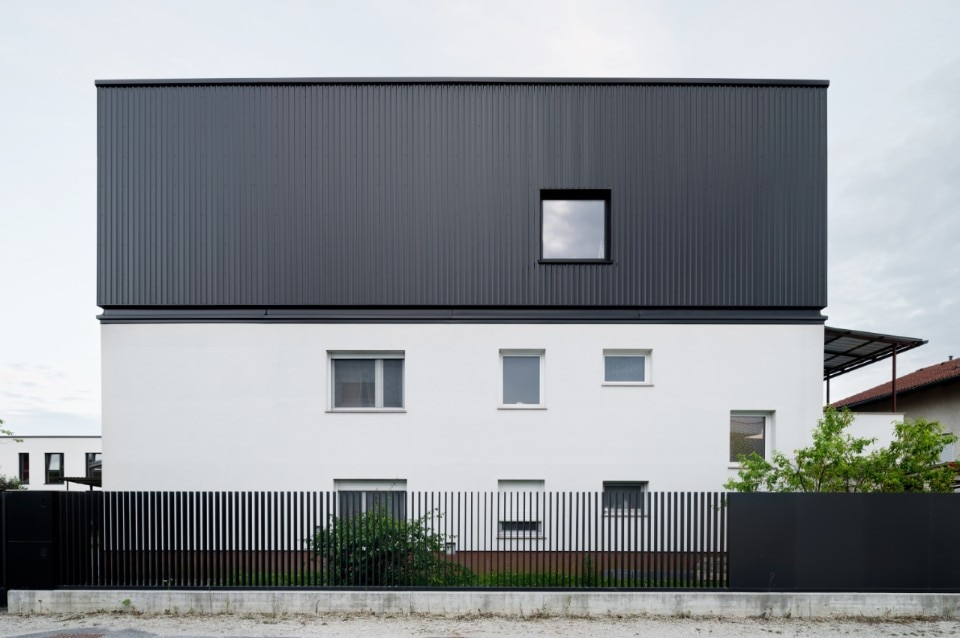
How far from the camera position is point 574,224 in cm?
1248

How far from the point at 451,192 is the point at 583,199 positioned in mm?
2838

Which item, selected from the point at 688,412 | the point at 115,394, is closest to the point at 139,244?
the point at 115,394

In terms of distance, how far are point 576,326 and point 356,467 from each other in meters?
5.27

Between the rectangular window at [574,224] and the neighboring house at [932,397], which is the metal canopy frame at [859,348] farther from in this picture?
the rectangular window at [574,224]

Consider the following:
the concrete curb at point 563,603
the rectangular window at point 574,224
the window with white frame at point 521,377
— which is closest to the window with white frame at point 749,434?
the concrete curb at point 563,603

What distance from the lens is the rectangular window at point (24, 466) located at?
128 feet

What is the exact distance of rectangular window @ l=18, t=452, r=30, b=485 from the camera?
3891cm

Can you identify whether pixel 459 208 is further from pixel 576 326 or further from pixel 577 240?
pixel 576 326

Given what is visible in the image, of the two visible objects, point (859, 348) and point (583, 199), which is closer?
point (583, 199)

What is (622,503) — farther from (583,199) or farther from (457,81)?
(457,81)

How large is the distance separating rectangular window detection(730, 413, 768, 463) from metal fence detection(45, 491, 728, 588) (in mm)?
2975

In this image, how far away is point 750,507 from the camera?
9.05m

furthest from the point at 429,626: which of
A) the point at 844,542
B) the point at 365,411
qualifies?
the point at 844,542

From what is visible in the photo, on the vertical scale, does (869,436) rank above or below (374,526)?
above
